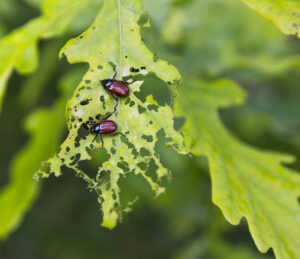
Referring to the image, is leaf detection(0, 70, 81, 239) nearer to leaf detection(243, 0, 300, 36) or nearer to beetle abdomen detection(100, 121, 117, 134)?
beetle abdomen detection(100, 121, 117, 134)

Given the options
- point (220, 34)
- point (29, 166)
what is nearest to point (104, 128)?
point (29, 166)

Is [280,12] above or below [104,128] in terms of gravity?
above

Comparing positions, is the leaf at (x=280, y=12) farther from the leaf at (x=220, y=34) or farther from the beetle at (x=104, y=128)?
the leaf at (x=220, y=34)

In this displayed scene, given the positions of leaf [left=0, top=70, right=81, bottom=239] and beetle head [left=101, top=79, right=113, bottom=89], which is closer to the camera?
beetle head [left=101, top=79, right=113, bottom=89]

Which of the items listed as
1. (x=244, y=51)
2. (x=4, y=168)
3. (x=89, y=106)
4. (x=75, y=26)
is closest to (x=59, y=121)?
(x=75, y=26)

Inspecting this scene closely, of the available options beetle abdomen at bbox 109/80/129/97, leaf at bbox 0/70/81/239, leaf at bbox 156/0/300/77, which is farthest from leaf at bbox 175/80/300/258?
leaf at bbox 156/0/300/77

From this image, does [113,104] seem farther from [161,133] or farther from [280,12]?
[161,133]
